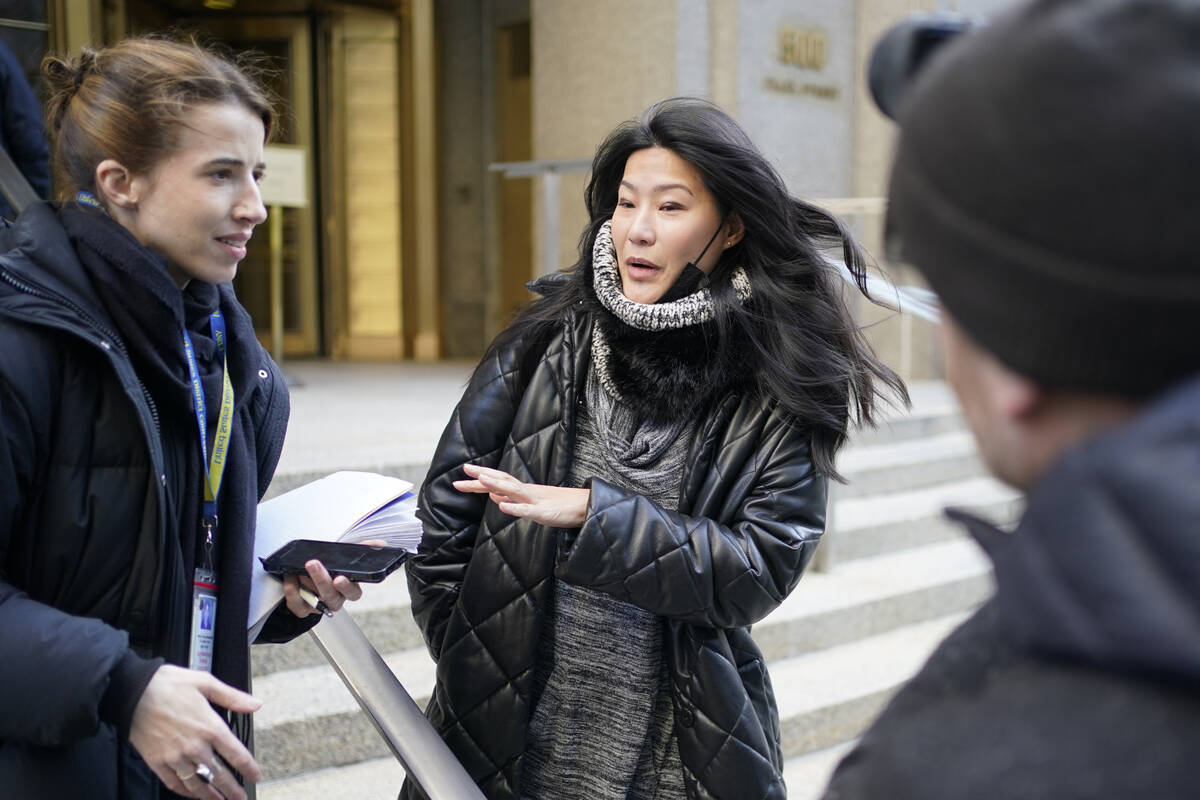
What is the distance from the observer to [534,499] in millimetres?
1755

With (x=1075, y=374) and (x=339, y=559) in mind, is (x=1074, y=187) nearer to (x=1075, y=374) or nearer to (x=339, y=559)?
(x=1075, y=374)

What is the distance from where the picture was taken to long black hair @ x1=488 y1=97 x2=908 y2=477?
197 centimetres

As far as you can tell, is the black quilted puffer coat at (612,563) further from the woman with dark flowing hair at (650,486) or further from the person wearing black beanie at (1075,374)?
the person wearing black beanie at (1075,374)

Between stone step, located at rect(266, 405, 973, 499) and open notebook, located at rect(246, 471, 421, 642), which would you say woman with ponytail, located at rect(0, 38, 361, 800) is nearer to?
open notebook, located at rect(246, 471, 421, 642)

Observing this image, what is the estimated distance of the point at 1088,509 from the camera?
0.61 metres

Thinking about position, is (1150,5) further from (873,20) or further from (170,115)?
(873,20)

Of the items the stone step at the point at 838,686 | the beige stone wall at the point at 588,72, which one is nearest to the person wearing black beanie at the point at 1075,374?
the stone step at the point at 838,686

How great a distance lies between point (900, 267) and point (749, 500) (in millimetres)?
1127

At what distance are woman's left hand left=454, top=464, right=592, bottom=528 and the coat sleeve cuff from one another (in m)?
0.57

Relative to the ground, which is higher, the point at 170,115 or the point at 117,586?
the point at 170,115

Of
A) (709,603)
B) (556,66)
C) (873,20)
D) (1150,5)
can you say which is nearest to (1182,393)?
(1150,5)

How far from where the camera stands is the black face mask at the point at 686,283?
2.04 metres

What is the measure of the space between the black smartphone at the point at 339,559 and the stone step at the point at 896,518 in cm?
315

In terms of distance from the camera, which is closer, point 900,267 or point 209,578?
point 900,267
